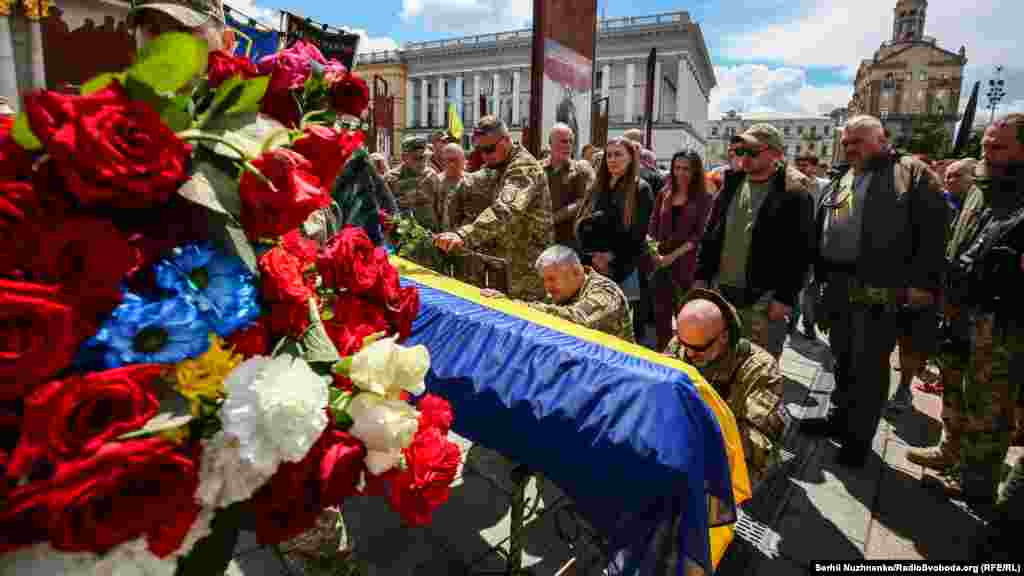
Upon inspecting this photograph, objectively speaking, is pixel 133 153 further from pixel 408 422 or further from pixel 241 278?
pixel 408 422

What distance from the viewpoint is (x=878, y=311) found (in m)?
3.17

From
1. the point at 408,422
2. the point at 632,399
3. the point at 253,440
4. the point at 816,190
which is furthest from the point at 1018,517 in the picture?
the point at 816,190

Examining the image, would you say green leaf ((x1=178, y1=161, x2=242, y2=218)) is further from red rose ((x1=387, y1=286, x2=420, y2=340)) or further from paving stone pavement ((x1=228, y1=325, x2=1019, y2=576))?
paving stone pavement ((x1=228, y1=325, x2=1019, y2=576))

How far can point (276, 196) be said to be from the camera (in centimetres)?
85

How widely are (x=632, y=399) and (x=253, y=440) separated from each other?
1169 millimetres

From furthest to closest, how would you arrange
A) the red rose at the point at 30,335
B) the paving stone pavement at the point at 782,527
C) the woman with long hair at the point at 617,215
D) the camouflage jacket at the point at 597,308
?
1. the woman with long hair at the point at 617,215
2. the camouflage jacket at the point at 597,308
3. the paving stone pavement at the point at 782,527
4. the red rose at the point at 30,335

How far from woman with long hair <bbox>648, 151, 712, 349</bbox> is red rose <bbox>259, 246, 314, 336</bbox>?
397cm

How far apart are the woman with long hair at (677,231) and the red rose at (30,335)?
432 centimetres

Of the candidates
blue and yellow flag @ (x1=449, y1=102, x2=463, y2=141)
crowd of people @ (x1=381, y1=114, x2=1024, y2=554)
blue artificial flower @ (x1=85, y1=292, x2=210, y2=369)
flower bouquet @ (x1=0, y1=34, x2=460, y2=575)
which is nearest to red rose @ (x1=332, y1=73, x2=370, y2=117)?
flower bouquet @ (x1=0, y1=34, x2=460, y2=575)

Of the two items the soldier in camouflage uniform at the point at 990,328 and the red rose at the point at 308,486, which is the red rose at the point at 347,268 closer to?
the red rose at the point at 308,486

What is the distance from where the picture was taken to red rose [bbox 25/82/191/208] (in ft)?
2.19

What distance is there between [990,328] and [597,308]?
201 cm

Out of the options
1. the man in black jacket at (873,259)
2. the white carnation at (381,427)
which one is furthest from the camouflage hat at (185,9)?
the man in black jacket at (873,259)

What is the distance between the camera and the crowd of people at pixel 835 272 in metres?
2.48
